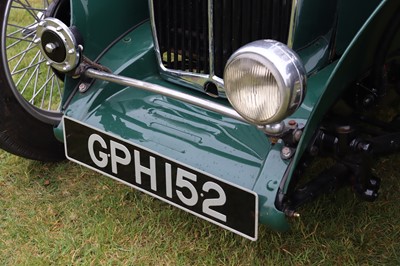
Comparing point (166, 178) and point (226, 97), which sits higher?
point (226, 97)

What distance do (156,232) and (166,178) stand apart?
404mm

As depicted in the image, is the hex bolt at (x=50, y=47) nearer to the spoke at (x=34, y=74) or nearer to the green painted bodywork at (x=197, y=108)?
the green painted bodywork at (x=197, y=108)

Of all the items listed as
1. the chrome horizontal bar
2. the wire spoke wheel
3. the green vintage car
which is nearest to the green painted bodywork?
the green vintage car

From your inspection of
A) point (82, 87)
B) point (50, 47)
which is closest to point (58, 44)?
point (50, 47)

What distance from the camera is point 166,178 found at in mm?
1538

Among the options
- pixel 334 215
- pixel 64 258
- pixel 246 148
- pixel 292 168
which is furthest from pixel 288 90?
pixel 64 258

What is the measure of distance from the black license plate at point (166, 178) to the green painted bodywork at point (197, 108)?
43mm

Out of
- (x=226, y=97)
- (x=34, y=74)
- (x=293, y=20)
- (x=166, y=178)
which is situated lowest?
(x=34, y=74)

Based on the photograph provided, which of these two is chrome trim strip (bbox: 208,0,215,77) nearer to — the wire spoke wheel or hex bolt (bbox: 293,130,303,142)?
hex bolt (bbox: 293,130,303,142)

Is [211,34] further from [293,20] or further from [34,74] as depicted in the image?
[34,74]

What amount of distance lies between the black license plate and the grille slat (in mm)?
363

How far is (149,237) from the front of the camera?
1863 mm

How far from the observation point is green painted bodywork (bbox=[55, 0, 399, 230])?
1.36 m

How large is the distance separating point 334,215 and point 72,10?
113 centimetres
